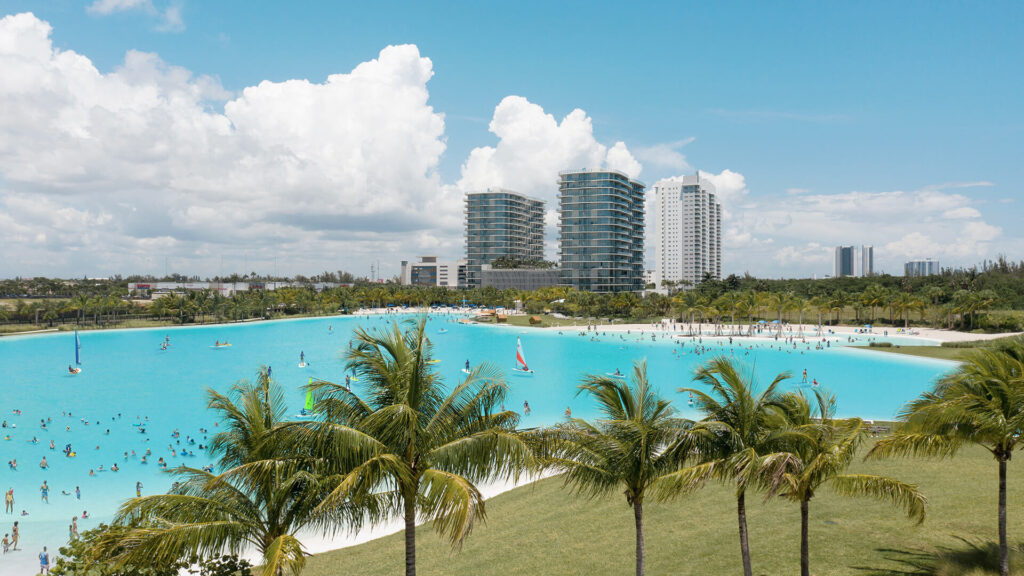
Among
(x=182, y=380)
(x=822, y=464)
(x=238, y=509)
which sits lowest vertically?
(x=182, y=380)

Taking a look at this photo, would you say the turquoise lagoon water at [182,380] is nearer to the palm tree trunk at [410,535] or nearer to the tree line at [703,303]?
the palm tree trunk at [410,535]

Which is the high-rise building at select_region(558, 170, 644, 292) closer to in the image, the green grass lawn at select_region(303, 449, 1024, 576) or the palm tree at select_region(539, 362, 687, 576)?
the green grass lawn at select_region(303, 449, 1024, 576)

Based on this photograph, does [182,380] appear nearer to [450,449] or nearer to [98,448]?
[98,448]

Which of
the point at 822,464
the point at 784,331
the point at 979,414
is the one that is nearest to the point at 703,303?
the point at 784,331

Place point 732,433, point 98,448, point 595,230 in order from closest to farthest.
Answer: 1. point 732,433
2. point 98,448
3. point 595,230

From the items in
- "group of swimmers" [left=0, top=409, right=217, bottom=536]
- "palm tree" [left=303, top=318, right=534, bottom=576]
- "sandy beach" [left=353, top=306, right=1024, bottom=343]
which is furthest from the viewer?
"sandy beach" [left=353, top=306, right=1024, bottom=343]

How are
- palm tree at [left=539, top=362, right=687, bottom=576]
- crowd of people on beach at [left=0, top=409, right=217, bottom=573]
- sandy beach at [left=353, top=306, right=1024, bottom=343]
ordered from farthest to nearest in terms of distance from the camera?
sandy beach at [left=353, top=306, right=1024, bottom=343]
crowd of people on beach at [left=0, top=409, right=217, bottom=573]
palm tree at [left=539, top=362, right=687, bottom=576]

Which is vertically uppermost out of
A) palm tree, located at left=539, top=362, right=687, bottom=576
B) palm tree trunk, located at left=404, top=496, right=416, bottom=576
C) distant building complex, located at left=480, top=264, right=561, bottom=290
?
distant building complex, located at left=480, top=264, right=561, bottom=290

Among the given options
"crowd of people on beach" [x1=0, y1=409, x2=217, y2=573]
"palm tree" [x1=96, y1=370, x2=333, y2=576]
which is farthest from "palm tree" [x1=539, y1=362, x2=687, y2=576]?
"crowd of people on beach" [x1=0, y1=409, x2=217, y2=573]
